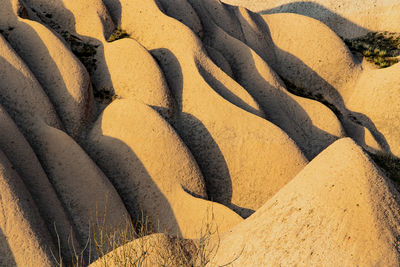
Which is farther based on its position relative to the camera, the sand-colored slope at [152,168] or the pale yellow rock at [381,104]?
the pale yellow rock at [381,104]

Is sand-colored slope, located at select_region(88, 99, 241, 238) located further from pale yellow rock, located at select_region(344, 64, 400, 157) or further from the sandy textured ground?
pale yellow rock, located at select_region(344, 64, 400, 157)

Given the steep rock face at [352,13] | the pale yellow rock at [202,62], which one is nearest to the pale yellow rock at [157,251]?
the pale yellow rock at [202,62]

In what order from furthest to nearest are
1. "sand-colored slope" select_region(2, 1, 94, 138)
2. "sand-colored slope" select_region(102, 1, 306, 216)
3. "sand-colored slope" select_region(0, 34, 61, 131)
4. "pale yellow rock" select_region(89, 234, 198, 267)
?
"sand-colored slope" select_region(102, 1, 306, 216) → "sand-colored slope" select_region(2, 1, 94, 138) → "sand-colored slope" select_region(0, 34, 61, 131) → "pale yellow rock" select_region(89, 234, 198, 267)

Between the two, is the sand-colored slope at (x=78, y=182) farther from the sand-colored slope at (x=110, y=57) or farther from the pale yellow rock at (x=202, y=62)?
the pale yellow rock at (x=202, y=62)

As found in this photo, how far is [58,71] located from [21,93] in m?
2.10

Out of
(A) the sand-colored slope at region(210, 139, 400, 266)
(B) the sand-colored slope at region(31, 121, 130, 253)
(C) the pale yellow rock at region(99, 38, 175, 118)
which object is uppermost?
(A) the sand-colored slope at region(210, 139, 400, 266)

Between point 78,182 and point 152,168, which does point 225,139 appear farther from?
point 78,182

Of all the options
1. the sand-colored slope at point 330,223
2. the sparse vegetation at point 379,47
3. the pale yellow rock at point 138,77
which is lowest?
the pale yellow rock at point 138,77

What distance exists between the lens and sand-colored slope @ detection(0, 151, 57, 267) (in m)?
12.3

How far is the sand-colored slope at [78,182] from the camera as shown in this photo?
15930 millimetres

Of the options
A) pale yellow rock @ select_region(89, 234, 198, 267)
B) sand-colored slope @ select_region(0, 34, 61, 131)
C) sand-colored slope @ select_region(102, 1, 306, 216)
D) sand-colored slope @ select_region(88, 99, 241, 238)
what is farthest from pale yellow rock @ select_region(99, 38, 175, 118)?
pale yellow rock @ select_region(89, 234, 198, 267)

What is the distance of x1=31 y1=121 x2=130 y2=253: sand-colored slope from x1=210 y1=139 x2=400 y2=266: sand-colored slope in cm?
597

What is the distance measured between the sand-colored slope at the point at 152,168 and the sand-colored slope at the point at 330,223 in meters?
5.91

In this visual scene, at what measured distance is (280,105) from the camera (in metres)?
24.9
